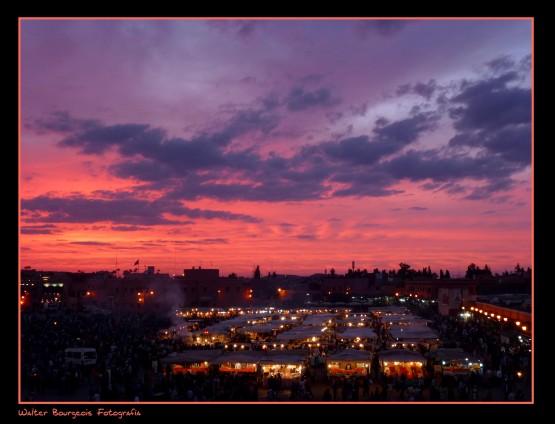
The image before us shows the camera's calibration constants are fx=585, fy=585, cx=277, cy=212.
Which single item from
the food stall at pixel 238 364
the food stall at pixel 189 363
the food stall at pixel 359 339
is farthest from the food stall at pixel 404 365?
the food stall at pixel 359 339

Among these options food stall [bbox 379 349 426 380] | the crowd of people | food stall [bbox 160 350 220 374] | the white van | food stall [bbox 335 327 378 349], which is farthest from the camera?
food stall [bbox 335 327 378 349]

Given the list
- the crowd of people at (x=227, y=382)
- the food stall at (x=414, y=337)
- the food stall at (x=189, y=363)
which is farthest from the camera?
the food stall at (x=414, y=337)

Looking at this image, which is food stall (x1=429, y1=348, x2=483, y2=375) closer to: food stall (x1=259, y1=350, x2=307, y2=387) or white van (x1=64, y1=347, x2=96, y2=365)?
food stall (x1=259, y1=350, x2=307, y2=387)

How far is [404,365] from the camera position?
14.4 metres

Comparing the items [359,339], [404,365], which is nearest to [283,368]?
[404,365]

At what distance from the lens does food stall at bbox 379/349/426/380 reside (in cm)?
1430

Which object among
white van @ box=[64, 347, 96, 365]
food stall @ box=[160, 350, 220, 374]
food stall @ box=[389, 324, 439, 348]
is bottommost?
white van @ box=[64, 347, 96, 365]

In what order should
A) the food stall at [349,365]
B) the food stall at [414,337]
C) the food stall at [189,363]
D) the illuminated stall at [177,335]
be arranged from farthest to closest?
the illuminated stall at [177,335] → the food stall at [414,337] → the food stall at [189,363] → the food stall at [349,365]

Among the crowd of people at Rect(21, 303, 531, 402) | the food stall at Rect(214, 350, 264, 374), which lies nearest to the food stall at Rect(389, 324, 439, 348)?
the crowd of people at Rect(21, 303, 531, 402)

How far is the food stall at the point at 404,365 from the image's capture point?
14.3m

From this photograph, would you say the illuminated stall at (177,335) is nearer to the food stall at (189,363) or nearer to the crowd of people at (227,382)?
the crowd of people at (227,382)

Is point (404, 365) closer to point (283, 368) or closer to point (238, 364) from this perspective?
point (283, 368)
